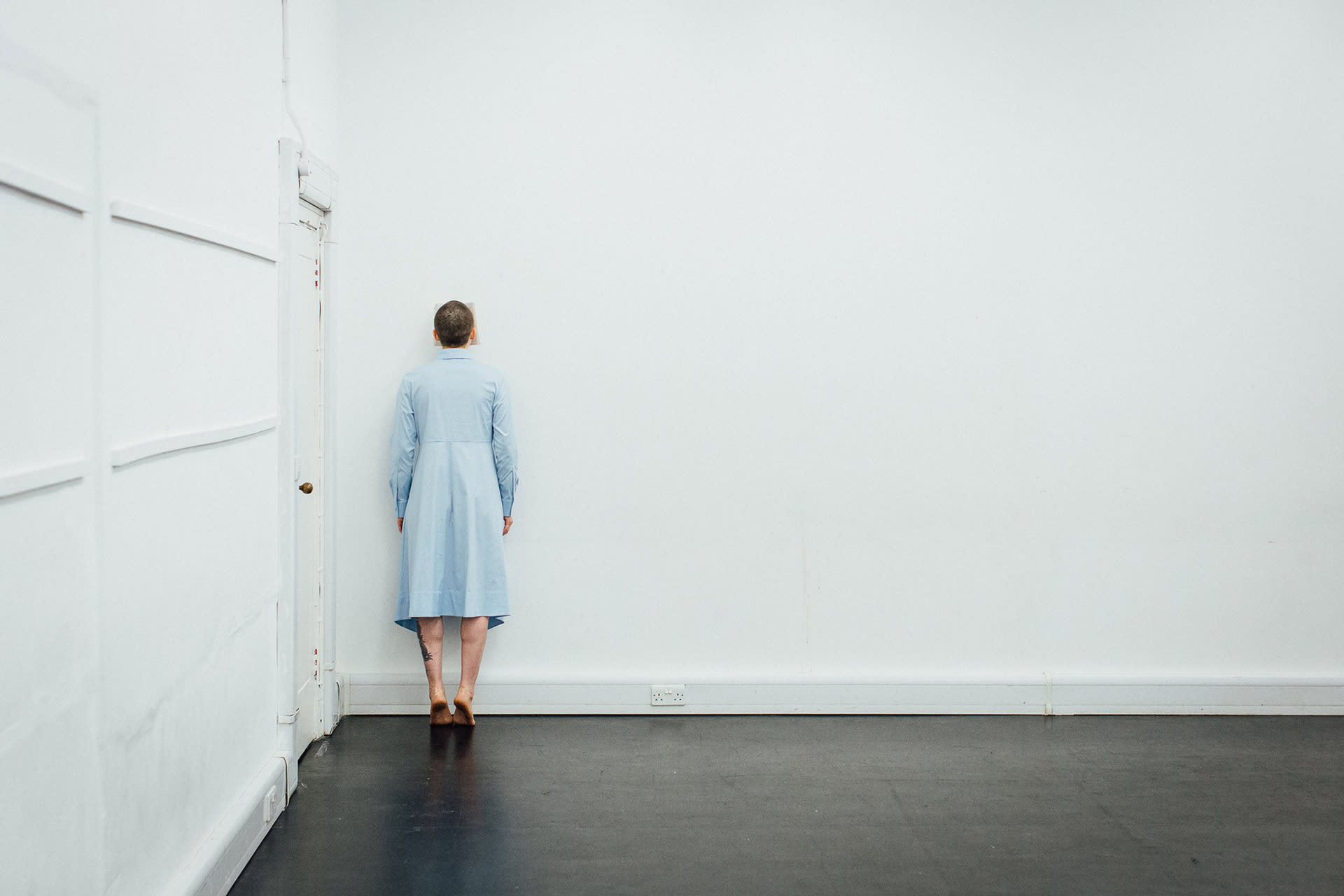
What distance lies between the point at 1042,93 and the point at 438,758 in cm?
335

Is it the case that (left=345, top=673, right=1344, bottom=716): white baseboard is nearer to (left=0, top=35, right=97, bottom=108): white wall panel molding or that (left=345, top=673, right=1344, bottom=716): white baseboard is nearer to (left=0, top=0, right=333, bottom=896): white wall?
(left=0, top=0, right=333, bottom=896): white wall

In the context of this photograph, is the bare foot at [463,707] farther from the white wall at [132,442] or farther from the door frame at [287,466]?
the white wall at [132,442]

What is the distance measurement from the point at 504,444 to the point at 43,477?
202cm

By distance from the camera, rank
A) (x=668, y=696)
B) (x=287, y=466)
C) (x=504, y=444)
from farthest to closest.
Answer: (x=668, y=696) < (x=504, y=444) < (x=287, y=466)

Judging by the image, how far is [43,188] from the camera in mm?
1624

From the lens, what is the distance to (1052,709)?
150 inches

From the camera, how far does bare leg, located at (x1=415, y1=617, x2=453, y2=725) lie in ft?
11.9

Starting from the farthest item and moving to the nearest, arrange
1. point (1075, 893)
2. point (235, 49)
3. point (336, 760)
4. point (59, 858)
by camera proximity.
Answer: point (336, 760), point (235, 49), point (1075, 893), point (59, 858)

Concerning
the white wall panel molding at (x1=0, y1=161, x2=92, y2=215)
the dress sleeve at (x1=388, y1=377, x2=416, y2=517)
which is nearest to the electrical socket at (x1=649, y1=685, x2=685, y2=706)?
the dress sleeve at (x1=388, y1=377, x2=416, y2=517)

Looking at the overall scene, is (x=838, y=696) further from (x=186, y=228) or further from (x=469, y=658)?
(x=186, y=228)

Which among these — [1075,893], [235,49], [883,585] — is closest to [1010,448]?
[883,585]

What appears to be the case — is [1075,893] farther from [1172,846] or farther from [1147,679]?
[1147,679]

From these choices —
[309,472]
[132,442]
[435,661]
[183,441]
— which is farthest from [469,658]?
[132,442]

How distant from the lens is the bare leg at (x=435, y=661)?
363 cm
